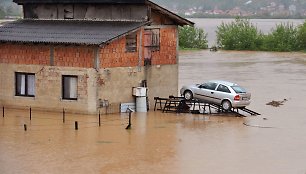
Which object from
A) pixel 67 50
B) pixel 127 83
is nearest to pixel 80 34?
pixel 67 50

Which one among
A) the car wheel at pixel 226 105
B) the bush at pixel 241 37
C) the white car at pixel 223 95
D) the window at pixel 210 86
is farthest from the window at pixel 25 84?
the bush at pixel 241 37

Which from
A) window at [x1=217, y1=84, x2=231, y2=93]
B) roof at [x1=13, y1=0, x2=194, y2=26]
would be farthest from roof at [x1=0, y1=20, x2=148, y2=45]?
window at [x1=217, y1=84, x2=231, y2=93]

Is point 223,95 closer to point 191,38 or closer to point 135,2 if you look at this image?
point 135,2

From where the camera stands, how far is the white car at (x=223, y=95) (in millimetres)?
34406

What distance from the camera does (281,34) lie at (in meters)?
87.9

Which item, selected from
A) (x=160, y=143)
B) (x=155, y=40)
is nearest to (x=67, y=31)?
(x=155, y=40)

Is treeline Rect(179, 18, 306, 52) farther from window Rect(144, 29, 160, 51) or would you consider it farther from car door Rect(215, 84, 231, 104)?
car door Rect(215, 84, 231, 104)

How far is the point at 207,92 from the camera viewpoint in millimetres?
35375

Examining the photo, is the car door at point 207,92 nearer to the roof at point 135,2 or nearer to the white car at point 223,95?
the white car at point 223,95

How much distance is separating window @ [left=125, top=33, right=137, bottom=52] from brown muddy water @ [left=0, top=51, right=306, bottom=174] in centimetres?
297

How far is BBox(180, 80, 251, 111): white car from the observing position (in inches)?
1355

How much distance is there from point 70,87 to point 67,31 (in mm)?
2668

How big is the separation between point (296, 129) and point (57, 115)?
33.5 feet

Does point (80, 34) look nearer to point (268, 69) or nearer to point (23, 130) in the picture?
point (23, 130)
